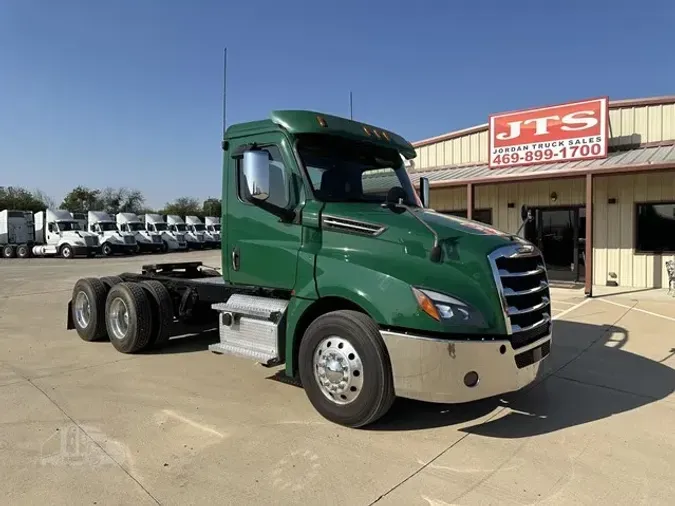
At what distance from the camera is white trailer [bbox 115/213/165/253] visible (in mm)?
36375

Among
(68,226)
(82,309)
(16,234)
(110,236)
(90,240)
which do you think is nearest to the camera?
(82,309)

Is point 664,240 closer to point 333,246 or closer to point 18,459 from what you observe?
point 333,246

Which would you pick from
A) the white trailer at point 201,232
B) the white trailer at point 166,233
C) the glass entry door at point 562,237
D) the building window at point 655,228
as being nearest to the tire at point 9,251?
the white trailer at point 166,233

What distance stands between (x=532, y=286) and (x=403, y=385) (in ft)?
4.57

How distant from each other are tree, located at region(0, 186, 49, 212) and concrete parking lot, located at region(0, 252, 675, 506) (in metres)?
60.4

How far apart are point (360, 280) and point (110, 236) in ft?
108

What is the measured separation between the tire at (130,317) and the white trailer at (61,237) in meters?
27.0

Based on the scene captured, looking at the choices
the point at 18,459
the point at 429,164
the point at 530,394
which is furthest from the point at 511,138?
the point at 18,459

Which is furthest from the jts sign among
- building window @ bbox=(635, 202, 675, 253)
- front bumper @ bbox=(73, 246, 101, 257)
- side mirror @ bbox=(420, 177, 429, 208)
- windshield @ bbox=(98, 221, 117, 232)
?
windshield @ bbox=(98, 221, 117, 232)

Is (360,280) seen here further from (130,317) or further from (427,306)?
(130,317)

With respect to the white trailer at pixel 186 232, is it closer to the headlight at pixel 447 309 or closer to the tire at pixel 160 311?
the tire at pixel 160 311

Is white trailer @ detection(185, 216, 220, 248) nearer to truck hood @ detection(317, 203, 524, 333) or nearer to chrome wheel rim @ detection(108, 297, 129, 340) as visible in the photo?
chrome wheel rim @ detection(108, 297, 129, 340)

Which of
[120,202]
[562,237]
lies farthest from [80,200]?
[562,237]

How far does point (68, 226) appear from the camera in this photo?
32344 mm
